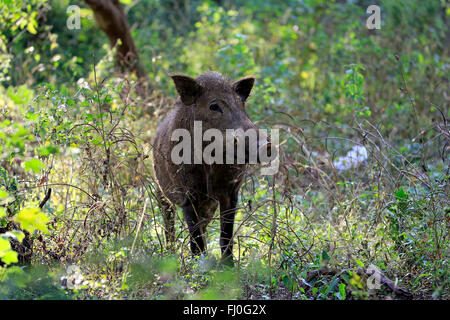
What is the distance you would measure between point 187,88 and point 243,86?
0.55m

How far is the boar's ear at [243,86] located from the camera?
5.03 m

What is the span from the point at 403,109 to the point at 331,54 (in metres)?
2.68

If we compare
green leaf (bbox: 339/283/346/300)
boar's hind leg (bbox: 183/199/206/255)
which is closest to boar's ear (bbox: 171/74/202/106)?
boar's hind leg (bbox: 183/199/206/255)

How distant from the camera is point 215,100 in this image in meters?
4.78

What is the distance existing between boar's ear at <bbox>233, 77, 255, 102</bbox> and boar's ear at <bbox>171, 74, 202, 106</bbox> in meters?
0.36

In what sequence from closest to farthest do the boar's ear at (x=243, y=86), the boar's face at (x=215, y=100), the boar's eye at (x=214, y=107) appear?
the boar's face at (x=215, y=100) → the boar's eye at (x=214, y=107) → the boar's ear at (x=243, y=86)

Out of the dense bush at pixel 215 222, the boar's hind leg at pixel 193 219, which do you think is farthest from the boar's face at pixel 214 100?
the boar's hind leg at pixel 193 219

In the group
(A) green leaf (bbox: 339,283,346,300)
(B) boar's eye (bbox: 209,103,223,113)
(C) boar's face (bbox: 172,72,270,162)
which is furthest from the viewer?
(B) boar's eye (bbox: 209,103,223,113)

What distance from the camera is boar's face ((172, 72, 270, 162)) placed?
4.64 m

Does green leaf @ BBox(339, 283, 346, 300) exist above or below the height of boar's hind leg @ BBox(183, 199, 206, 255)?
below

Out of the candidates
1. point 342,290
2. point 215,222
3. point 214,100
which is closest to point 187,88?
point 214,100

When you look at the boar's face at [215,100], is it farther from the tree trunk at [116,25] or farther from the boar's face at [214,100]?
the tree trunk at [116,25]

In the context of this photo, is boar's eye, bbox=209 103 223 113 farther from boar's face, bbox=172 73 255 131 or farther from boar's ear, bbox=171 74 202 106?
boar's ear, bbox=171 74 202 106
